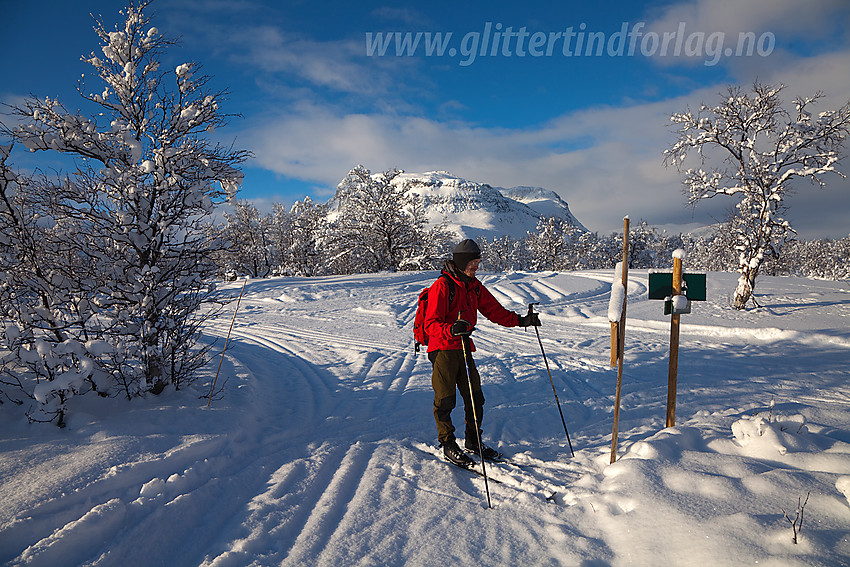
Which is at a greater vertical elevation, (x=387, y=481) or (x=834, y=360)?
(x=834, y=360)

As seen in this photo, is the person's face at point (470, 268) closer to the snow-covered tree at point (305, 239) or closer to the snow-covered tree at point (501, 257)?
the snow-covered tree at point (305, 239)

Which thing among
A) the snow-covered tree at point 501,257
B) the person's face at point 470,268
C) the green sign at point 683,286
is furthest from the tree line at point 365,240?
the snow-covered tree at point 501,257

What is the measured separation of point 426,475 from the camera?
3826 mm

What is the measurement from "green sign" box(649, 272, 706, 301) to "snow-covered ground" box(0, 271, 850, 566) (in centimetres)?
125

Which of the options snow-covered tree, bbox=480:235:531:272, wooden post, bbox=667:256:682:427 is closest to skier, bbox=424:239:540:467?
wooden post, bbox=667:256:682:427

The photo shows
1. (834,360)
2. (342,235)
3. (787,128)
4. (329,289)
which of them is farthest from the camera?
(342,235)

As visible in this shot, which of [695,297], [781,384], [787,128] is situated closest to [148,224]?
[695,297]

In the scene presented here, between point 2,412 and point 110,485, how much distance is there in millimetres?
2035

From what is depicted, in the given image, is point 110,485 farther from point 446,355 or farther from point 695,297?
point 695,297

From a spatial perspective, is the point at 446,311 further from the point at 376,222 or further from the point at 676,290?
the point at 376,222

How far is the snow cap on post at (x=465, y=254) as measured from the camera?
4.09 meters

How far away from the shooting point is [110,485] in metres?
3.19

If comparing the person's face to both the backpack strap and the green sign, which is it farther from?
the green sign

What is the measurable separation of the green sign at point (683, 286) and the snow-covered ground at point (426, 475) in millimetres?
1254
